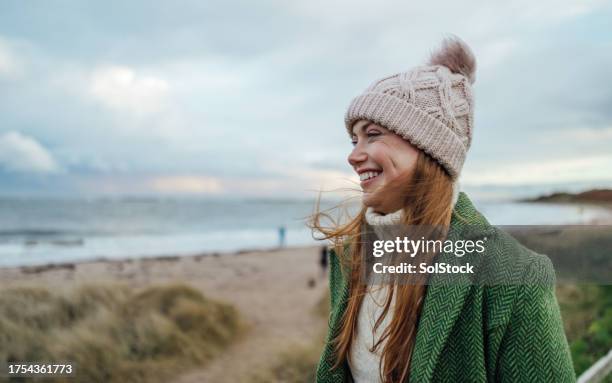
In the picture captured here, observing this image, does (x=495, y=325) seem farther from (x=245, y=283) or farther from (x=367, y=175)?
(x=245, y=283)

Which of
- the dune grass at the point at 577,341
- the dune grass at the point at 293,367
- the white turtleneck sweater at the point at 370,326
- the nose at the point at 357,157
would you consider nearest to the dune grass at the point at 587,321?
the dune grass at the point at 577,341

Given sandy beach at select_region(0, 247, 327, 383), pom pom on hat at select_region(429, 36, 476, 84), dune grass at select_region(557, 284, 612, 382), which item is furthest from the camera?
sandy beach at select_region(0, 247, 327, 383)

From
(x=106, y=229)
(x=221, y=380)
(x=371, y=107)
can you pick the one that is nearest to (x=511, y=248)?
(x=371, y=107)

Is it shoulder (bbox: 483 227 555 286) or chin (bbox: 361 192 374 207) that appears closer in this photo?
shoulder (bbox: 483 227 555 286)

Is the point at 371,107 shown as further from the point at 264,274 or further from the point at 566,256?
the point at 264,274

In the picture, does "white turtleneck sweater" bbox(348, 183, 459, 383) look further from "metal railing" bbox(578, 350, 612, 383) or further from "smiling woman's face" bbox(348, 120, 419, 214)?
"metal railing" bbox(578, 350, 612, 383)

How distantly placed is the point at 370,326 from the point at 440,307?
0.32m

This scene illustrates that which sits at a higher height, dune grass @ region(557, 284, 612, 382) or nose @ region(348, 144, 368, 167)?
nose @ region(348, 144, 368, 167)

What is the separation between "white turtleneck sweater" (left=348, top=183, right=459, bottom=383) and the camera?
1411mm

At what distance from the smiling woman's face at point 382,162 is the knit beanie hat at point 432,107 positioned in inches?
1.4

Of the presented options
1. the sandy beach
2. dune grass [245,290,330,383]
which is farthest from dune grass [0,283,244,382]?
dune grass [245,290,330,383]

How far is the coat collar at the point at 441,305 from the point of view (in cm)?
119

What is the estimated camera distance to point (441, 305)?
1.22 m

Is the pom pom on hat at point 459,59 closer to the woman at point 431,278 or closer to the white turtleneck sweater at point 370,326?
the woman at point 431,278
